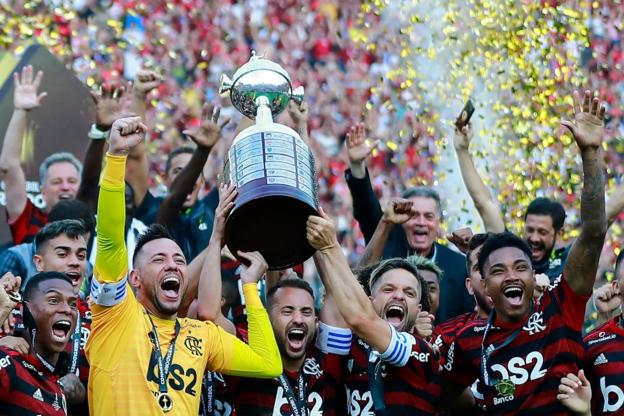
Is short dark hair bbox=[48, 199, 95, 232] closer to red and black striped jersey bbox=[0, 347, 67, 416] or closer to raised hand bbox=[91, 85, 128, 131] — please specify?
raised hand bbox=[91, 85, 128, 131]

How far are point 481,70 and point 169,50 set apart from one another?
456cm

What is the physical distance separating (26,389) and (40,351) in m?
0.31

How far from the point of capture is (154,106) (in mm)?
14047

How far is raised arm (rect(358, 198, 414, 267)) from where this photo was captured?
7.41 meters

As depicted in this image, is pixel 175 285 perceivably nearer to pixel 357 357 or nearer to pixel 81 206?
pixel 357 357

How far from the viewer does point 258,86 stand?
6.34 meters

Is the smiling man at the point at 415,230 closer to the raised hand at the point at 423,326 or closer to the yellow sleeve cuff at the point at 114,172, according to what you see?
the raised hand at the point at 423,326

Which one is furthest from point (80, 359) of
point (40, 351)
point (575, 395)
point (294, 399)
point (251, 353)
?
point (575, 395)

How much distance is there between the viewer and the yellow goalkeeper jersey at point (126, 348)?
5.94 metres

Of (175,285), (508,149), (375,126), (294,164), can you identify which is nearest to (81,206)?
(175,285)

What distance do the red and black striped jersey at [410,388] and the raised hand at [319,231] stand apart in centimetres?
74

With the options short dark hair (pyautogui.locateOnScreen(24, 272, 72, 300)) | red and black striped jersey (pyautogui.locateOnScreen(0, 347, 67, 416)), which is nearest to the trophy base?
short dark hair (pyautogui.locateOnScreen(24, 272, 72, 300))

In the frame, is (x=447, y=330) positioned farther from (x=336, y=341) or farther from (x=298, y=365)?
(x=298, y=365)

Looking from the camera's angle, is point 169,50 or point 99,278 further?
point 169,50
